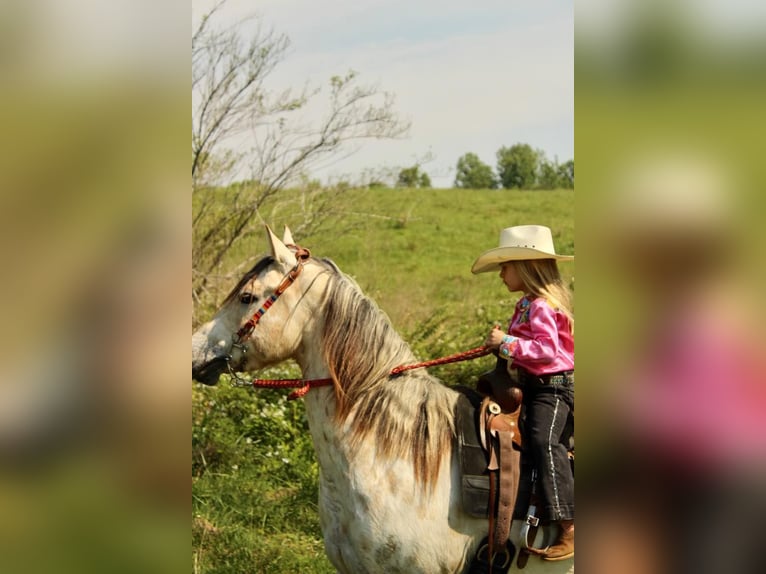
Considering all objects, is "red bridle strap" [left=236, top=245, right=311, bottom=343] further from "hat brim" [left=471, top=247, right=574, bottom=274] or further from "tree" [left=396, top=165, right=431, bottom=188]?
"tree" [left=396, top=165, right=431, bottom=188]

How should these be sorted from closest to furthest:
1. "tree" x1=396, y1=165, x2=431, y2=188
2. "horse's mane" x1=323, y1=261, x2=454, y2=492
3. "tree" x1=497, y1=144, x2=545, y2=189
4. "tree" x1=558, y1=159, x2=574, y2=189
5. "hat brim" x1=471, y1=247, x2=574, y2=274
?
"horse's mane" x1=323, y1=261, x2=454, y2=492 < "hat brim" x1=471, y1=247, x2=574, y2=274 < "tree" x1=396, y1=165, x2=431, y2=188 < "tree" x1=558, y1=159, x2=574, y2=189 < "tree" x1=497, y1=144, x2=545, y2=189

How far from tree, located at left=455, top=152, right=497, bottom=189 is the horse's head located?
17090 mm

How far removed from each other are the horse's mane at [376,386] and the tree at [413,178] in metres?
9.28

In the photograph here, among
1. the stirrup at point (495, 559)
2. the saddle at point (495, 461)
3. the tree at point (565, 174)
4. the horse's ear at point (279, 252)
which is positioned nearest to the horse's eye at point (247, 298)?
the horse's ear at point (279, 252)

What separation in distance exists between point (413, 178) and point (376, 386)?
11.6 metres

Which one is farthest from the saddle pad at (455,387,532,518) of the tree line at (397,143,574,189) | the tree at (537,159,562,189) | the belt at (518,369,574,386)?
the tree at (537,159,562,189)

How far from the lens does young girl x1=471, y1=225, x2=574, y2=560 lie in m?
3.29

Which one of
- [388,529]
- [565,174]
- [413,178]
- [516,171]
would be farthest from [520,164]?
[388,529]

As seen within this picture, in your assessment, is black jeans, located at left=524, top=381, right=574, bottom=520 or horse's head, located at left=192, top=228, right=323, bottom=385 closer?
black jeans, located at left=524, top=381, right=574, bottom=520
